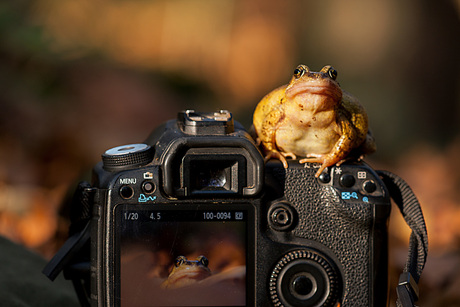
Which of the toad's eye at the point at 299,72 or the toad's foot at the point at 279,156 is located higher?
the toad's eye at the point at 299,72

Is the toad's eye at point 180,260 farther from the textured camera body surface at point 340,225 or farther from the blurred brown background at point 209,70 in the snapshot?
the blurred brown background at point 209,70

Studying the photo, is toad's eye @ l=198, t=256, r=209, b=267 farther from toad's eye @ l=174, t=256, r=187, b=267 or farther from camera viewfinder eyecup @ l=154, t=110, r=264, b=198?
camera viewfinder eyecup @ l=154, t=110, r=264, b=198

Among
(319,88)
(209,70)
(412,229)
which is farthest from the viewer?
(209,70)

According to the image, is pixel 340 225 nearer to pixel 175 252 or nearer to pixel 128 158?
pixel 175 252

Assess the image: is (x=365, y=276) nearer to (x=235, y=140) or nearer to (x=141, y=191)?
(x=235, y=140)

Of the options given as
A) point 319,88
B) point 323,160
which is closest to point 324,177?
point 323,160

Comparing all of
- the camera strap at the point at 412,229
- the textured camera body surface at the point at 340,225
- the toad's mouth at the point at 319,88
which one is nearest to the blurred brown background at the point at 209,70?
the camera strap at the point at 412,229

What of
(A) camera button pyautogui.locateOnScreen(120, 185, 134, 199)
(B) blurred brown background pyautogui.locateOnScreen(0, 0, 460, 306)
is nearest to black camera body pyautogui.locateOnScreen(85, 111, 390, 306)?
(A) camera button pyautogui.locateOnScreen(120, 185, 134, 199)
